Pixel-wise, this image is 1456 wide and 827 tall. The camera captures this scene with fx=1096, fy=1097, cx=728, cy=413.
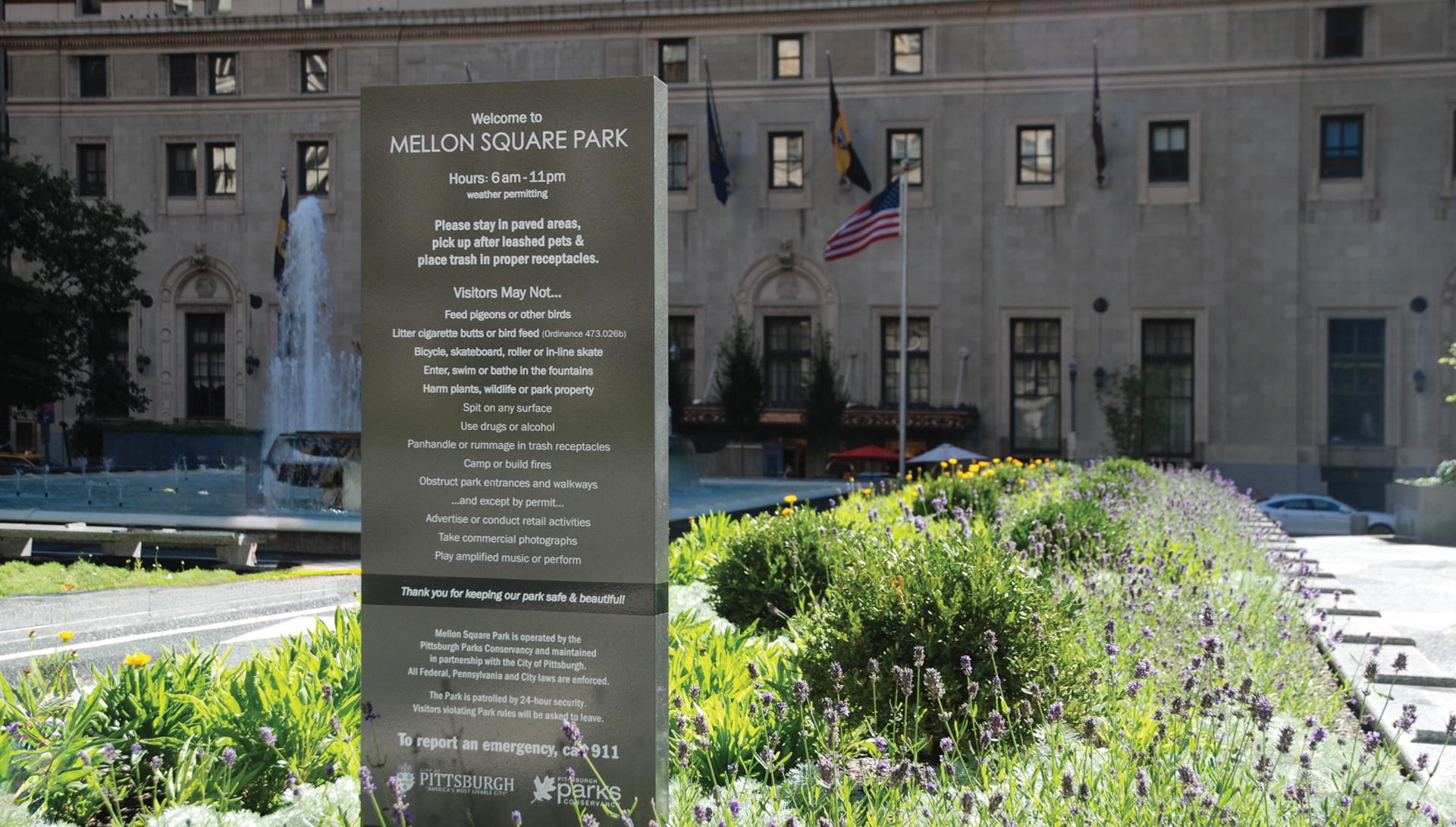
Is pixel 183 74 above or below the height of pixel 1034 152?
above

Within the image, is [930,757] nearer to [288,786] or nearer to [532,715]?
[532,715]

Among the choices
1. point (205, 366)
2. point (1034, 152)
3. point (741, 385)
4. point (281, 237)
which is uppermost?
point (1034, 152)

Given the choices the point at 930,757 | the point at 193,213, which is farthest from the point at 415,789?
the point at 193,213

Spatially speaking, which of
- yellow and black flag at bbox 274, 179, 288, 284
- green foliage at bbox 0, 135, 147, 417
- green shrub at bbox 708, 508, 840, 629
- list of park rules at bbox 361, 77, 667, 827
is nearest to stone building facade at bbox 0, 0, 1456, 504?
yellow and black flag at bbox 274, 179, 288, 284

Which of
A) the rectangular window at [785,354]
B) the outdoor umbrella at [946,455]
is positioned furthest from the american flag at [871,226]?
the rectangular window at [785,354]

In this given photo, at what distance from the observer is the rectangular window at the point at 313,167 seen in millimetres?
43594

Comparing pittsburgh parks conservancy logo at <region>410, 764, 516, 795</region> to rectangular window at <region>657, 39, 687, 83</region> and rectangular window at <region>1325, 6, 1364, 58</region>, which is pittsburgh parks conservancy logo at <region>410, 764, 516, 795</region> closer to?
rectangular window at <region>657, 39, 687, 83</region>

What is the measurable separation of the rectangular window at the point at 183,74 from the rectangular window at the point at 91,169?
3.83 m

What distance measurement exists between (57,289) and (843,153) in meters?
25.3

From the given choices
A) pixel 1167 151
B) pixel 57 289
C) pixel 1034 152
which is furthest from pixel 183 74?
pixel 1167 151

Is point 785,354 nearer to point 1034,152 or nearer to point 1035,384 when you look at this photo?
point 1035,384

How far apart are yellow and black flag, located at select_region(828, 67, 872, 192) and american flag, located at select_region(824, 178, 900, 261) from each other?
9650 millimetres

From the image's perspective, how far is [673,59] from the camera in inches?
1644

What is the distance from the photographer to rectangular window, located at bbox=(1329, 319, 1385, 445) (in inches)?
1495
